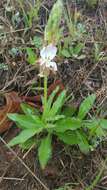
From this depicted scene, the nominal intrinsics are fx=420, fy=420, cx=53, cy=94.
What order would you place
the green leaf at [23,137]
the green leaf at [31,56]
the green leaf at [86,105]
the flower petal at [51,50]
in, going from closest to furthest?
the flower petal at [51,50]
the green leaf at [23,137]
the green leaf at [86,105]
the green leaf at [31,56]

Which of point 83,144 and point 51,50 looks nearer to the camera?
point 51,50

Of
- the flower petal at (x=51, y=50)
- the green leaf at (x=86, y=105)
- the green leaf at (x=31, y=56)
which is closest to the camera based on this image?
the flower petal at (x=51, y=50)

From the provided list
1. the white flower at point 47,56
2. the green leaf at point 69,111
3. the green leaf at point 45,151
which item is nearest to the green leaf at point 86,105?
the green leaf at point 69,111

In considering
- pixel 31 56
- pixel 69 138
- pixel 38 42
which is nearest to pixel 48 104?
pixel 69 138

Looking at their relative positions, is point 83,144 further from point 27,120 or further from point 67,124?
point 27,120

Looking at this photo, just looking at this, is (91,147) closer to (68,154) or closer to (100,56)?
(68,154)

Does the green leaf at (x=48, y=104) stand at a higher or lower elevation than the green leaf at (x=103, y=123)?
higher

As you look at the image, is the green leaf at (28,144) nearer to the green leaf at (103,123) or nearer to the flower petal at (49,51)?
the green leaf at (103,123)
